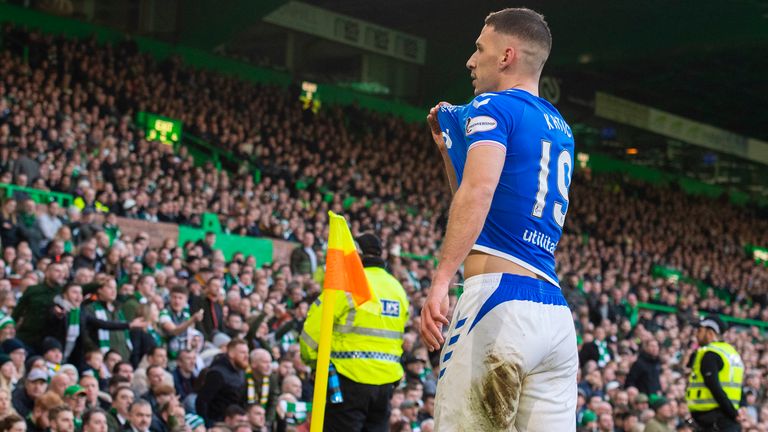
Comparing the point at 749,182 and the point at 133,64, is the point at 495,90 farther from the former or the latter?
the point at 749,182

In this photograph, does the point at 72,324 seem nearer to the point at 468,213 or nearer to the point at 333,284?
the point at 333,284

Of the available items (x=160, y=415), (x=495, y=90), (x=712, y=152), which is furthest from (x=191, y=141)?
(x=712, y=152)

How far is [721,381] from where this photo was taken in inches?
432

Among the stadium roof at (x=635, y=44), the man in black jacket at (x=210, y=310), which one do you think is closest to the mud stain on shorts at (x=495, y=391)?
the man in black jacket at (x=210, y=310)

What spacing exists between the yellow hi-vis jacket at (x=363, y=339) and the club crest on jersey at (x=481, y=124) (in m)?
3.73

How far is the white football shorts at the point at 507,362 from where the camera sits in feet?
12.5

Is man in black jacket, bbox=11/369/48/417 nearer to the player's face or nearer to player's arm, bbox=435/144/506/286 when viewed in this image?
the player's face

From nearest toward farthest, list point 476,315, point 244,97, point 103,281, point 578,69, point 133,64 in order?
point 476,315, point 103,281, point 133,64, point 244,97, point 578,69

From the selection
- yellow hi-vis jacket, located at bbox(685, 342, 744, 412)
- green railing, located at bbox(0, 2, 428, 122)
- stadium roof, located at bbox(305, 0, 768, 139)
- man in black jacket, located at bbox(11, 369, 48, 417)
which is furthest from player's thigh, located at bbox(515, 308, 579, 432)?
stadium roof, located at bbox(305, 0, 768, 139)

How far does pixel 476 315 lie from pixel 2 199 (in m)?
13.0

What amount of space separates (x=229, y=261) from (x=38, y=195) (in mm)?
3387

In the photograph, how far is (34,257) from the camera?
1470 centimetres

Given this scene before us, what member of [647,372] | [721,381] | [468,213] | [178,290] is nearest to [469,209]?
[468,213]

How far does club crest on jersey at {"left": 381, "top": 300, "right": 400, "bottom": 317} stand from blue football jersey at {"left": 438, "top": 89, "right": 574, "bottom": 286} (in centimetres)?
372
